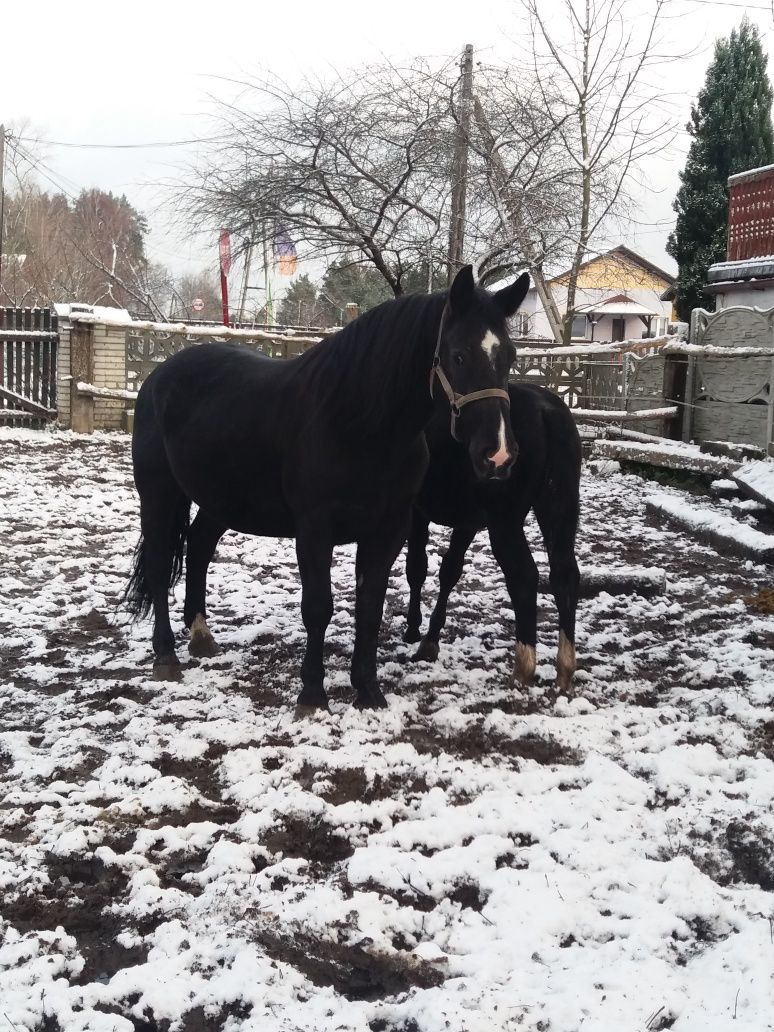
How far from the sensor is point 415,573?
16.5ft

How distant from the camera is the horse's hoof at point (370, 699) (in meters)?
3.85

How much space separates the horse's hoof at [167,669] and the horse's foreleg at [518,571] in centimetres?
166

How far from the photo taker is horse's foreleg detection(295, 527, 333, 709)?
12.4 ft

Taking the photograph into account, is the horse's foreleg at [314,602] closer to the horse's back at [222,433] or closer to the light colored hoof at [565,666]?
the horse's back at [222,433]

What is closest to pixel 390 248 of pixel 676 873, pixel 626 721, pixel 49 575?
pixel 49 575

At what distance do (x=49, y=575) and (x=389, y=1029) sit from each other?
4.81 meters

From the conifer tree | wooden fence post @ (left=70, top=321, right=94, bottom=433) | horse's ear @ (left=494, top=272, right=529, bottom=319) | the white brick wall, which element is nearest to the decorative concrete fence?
horse's ear @ (left=494, top=272, right=529, bottom=319)

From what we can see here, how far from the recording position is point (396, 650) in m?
4.82

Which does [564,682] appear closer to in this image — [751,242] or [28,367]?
[28,367]

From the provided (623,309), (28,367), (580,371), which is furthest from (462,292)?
(623,309)

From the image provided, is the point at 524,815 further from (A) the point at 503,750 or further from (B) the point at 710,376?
(B) the point at 710,376

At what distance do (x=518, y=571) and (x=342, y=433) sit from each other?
3.85ft

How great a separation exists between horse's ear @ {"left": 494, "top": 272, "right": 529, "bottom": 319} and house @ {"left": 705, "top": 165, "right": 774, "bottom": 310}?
1169 cm

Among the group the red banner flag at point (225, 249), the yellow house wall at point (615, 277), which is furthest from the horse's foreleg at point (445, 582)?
the yellow house wall at point (615, 277)
